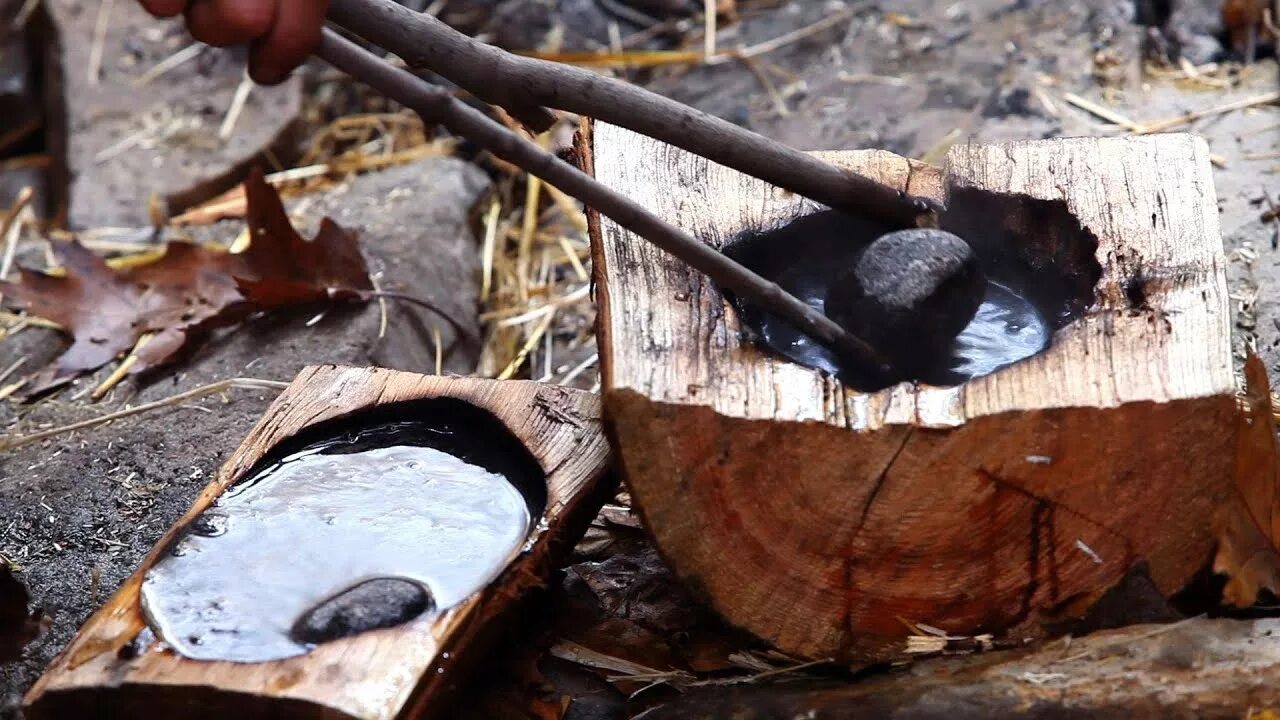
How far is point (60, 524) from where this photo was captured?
2764 millimetres

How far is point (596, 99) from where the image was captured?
7.77 feet

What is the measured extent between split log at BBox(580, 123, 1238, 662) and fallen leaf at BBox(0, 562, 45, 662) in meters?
1.26

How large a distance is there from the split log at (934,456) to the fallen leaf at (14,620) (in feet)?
4.12

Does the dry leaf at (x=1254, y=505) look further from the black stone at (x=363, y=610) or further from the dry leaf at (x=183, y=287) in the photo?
the dry leaf at (x=183, y=287)

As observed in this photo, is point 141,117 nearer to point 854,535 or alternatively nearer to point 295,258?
point 295,258

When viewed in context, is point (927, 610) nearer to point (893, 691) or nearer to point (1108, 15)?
point (893, 691)

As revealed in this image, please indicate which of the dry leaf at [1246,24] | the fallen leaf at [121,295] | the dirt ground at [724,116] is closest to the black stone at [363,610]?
the dirt ground at [724,116]

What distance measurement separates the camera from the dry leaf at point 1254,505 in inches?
90.5

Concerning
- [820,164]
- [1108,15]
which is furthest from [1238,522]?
[1108,15]

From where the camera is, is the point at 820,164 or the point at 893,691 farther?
the point at 820,164

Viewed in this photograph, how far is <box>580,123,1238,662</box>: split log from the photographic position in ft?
6.73

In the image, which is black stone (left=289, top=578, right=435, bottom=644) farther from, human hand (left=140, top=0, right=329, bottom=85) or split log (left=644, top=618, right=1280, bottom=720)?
human hand (left=140, top=0, right=329, bottom=85)

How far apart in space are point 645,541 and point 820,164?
910mm

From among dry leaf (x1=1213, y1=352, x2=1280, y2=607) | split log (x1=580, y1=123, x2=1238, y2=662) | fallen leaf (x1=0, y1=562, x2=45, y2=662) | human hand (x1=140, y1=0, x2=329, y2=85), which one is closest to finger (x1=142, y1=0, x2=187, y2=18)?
human hand (x1=140, y1=0, x2=329, y2=85)
